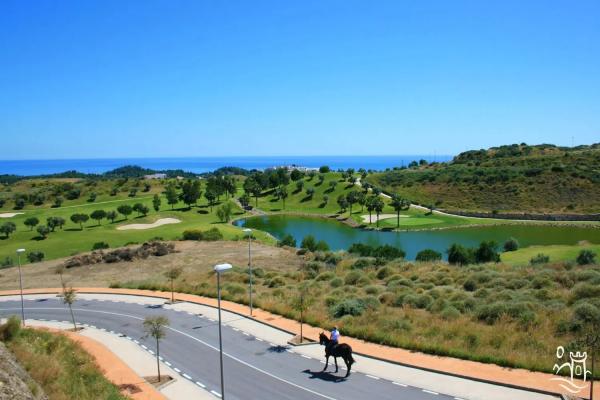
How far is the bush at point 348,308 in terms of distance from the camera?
2281 cm

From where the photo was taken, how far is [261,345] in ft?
66.6

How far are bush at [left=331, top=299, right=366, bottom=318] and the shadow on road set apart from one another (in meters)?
6.19

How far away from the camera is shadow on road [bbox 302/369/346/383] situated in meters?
16.0

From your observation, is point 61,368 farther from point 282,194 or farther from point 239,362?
point 282,194

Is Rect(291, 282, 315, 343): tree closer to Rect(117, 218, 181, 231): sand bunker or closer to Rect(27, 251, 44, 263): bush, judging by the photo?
Rect(27, 251, 44, 263): bush

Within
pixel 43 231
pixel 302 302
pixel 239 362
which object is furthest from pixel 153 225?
pixel 239 362

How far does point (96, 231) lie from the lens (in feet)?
243

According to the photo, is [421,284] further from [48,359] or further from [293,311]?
[48,359]

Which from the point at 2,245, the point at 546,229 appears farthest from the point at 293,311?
the point at 546,229

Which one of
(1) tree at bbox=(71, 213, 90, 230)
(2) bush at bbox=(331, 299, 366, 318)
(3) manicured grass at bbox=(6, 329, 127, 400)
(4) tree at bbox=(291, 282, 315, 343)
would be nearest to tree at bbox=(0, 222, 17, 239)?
(1) tree at bbox=(71, 213, 90, 230)

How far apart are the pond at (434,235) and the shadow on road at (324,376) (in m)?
42.1

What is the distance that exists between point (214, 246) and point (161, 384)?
39.7m

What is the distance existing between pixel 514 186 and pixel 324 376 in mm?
91423

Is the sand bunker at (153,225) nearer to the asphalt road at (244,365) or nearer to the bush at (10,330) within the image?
the asphalt road at (244,365)
